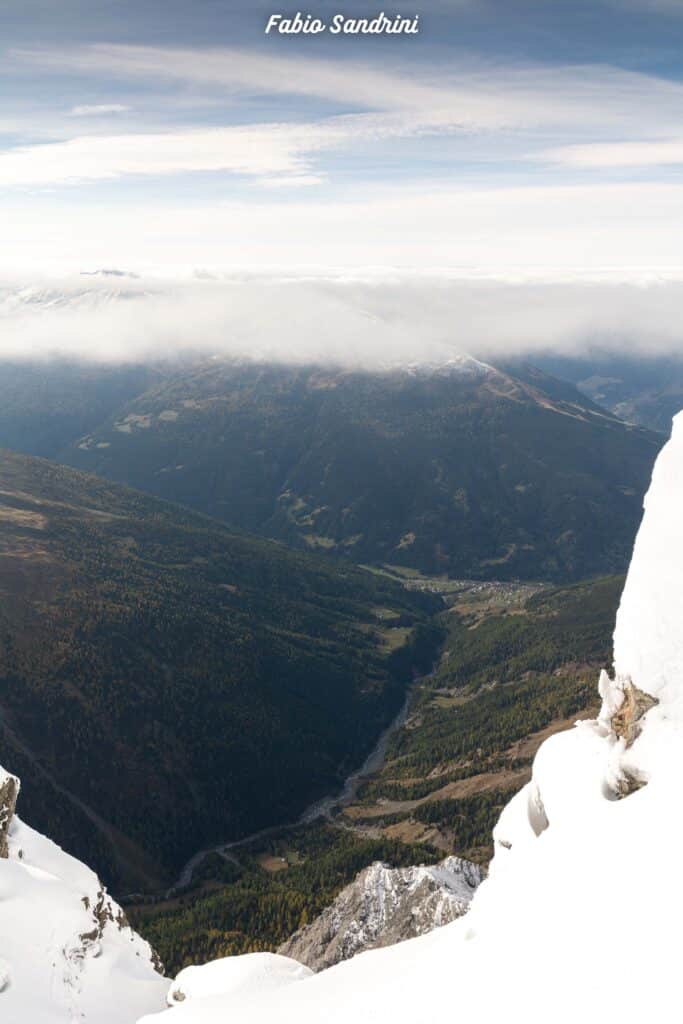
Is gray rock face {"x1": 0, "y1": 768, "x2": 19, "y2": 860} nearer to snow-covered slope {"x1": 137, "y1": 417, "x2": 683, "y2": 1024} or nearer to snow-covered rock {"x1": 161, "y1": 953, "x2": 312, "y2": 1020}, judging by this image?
snow-covered rock {"x1": 161, "y1": 953, "x2": 312, "y2": 1020}

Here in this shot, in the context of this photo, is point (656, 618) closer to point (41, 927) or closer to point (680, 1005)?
point (680, 1005)

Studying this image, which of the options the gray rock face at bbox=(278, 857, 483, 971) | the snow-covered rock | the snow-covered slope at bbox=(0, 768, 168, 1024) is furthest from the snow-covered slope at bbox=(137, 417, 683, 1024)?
the gray rock face at bbox=(278, 857, 483, 971)

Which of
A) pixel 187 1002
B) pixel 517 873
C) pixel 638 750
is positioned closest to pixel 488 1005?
pixel 517 873

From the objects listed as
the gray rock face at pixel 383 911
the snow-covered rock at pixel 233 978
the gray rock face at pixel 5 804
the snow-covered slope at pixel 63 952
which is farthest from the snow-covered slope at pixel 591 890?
the gray rock face at pixel 383 911

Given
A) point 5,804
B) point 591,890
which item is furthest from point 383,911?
point 591,890

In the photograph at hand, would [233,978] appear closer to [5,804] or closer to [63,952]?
[63,952]

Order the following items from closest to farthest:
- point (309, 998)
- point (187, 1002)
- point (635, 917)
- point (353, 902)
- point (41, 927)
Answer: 1. point (635, 917)
2. point (309, 998)
3. point (187, 1002)
4. point (41, 927)
5. point (353, 902)

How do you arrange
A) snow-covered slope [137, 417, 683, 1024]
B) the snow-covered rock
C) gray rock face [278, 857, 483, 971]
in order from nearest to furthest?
snow-covered slope [137, 417, 683, 1024], the snow-covered rock, gray rock face [278, 857, 483, 971]
